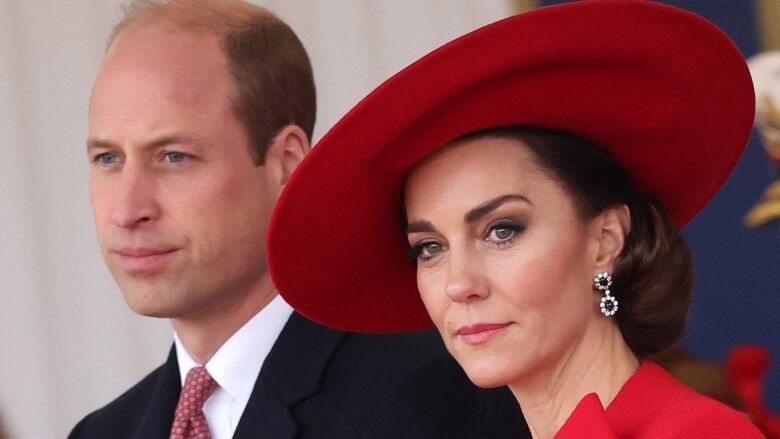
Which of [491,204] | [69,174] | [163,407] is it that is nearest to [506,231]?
[491,204]

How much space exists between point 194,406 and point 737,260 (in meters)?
0.98

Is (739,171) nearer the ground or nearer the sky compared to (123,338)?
nearer the ground

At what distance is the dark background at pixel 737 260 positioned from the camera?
2.62 metres

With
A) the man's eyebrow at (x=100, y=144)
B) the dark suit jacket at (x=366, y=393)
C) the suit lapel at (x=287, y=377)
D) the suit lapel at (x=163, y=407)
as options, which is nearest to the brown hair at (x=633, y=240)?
the dark suit jacket at (x=366, y=393)

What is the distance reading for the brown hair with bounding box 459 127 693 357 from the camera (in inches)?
66.7

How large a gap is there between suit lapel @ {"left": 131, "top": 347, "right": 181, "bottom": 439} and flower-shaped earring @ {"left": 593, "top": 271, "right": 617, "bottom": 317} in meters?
Answer: 0.76

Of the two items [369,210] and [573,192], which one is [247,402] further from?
[573,192]

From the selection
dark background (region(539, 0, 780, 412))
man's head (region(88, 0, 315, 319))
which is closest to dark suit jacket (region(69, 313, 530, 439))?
man's head (region(88, 0, 315, 319))

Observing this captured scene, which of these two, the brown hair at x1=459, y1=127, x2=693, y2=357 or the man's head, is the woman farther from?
the man's head

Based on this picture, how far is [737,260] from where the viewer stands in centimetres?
265

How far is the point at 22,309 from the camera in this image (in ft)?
11.0

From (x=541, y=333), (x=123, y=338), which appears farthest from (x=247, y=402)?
(x=123, y=338)

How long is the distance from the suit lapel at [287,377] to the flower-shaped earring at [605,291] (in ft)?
1.65

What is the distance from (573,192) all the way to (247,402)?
2.03 ft
